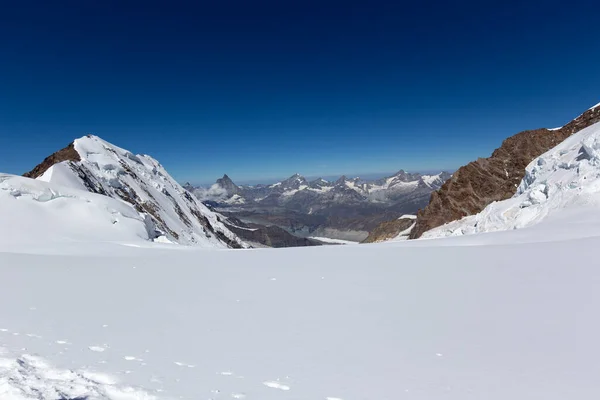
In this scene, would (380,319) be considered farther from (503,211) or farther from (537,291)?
(503,211)

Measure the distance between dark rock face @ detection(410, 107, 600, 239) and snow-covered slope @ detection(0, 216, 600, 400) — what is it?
4120 inches

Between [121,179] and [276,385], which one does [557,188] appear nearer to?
[276,385]

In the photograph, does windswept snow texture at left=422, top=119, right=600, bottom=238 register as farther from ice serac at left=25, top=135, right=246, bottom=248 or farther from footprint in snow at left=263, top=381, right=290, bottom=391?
ice serac at left=25, top=135, right=246, bottom=248

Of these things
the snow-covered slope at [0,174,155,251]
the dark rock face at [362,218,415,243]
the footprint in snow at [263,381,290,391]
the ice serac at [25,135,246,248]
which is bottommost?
the dark rock face at [362,218,415,243]

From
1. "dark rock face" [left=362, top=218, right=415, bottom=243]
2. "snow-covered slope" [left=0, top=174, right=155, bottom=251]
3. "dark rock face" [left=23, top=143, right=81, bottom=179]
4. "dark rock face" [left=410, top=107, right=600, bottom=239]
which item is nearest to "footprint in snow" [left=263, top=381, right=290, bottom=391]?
"snow-covered slope" [left=0, top=174, right=155, bottom=251]

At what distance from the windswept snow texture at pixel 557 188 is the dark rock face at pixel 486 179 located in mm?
60810

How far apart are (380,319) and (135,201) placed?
7589 centimetres

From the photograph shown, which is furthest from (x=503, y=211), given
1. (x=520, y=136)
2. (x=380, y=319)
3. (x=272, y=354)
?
(x=520, y=136)

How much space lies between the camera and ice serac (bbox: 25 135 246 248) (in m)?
53.9

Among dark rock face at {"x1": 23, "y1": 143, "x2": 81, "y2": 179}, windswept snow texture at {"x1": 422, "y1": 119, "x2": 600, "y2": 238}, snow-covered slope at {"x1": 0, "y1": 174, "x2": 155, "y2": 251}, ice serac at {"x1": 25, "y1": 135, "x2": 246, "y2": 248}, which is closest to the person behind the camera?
snow-covered slope at {"x1": 0, "y1": 174, "x2": 155, "y2": 251}

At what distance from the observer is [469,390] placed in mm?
5000

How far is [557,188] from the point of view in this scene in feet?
115

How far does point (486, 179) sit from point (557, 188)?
84.9 metres

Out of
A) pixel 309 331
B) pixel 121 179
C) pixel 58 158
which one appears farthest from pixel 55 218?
pixel 58 158
